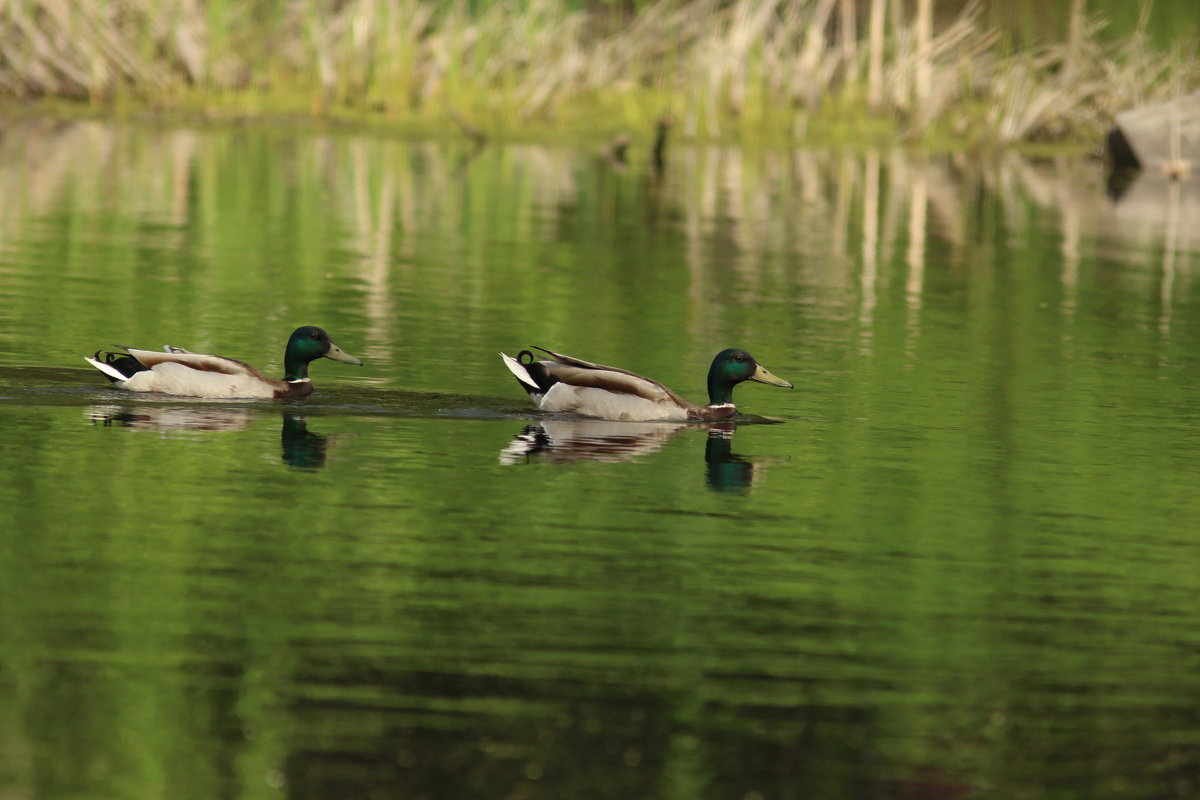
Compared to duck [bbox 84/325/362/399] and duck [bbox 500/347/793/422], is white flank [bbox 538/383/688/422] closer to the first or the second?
duck [bbox 500/347/793/422]

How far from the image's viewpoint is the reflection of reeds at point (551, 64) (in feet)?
128

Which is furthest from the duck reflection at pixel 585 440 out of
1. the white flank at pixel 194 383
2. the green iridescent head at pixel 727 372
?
the white flank at pixel 194 383

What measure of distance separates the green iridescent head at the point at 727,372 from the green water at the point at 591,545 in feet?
1.10

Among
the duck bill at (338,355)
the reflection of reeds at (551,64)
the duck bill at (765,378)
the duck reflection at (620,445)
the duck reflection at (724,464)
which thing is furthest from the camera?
the reflection of reeds at (551,64)

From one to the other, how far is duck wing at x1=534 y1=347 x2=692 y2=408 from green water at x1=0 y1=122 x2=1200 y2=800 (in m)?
0.37

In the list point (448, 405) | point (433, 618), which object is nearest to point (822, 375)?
point (448, 405)

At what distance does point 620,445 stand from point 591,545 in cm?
298

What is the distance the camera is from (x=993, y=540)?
10.0 metres

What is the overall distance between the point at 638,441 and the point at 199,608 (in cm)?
486

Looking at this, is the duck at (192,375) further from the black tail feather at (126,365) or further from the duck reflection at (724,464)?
the duck reflection at (724,464)

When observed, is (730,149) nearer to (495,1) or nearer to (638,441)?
(495,1)

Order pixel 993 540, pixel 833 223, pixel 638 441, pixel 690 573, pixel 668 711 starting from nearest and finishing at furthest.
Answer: pixel 668 711, pixel 690 573, pixel 993 540, pixel 638 441, pixel 833 223

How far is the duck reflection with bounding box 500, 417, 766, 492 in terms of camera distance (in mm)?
11672

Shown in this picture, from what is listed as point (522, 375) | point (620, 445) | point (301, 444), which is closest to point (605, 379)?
point (522, 375)
